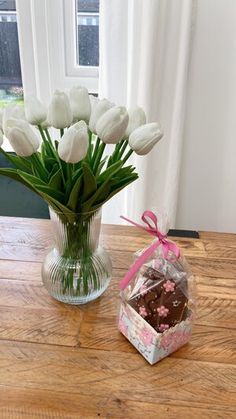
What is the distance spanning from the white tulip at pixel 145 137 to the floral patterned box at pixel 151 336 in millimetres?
295

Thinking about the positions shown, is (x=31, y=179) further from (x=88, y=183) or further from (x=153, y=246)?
(x=153, y=246)

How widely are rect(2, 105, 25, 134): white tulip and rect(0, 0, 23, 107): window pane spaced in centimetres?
113

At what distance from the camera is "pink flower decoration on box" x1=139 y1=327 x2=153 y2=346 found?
710mm

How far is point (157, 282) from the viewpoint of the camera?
0.74 m

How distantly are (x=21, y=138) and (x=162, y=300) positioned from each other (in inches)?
14.7

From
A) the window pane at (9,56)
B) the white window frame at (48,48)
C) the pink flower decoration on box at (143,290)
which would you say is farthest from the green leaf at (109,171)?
the window pane at (9,56)

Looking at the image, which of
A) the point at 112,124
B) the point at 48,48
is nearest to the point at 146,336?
the point at 112,124

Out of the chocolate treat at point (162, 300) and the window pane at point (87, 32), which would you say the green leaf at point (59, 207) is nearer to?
the chocolate treat at point (162, 300)

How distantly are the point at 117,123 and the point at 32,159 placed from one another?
176 millimetres

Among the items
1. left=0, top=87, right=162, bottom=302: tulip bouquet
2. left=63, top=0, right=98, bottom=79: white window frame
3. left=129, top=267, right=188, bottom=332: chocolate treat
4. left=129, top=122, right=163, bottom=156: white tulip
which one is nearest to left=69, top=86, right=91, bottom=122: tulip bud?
left=0, top=87, right=162, bottom=302: tulip bouquet

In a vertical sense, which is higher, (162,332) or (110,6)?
(110,6)

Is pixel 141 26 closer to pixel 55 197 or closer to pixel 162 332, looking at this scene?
pixel 55 197

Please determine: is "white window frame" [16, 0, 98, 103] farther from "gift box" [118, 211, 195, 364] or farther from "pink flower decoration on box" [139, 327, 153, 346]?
"pink flower decoration on box" [139, 327, 153, 346]

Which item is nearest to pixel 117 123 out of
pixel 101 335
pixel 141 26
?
pixel 101 335
